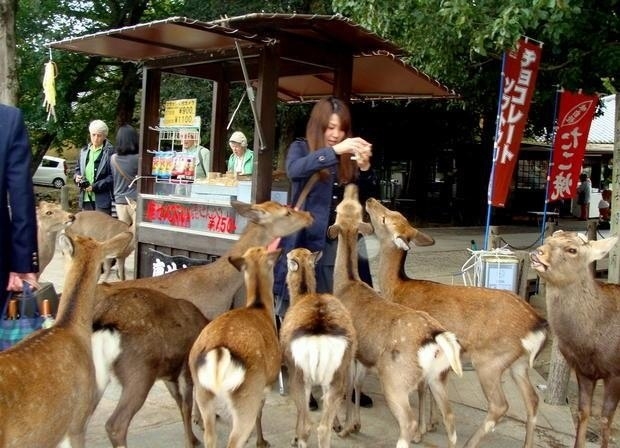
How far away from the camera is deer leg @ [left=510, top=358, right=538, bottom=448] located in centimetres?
475

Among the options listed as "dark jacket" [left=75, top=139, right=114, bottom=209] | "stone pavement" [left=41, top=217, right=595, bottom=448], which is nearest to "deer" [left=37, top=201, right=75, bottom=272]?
"dark jacket" [left=75, top=139, right=114, bottom=209]

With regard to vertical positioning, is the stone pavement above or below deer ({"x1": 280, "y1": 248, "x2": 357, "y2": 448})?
below

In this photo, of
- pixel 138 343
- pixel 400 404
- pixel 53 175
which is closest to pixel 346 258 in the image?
pixel 400 404

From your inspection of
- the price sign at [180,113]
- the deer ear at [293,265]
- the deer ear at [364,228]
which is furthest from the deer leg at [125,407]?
the price sign at [180,113]

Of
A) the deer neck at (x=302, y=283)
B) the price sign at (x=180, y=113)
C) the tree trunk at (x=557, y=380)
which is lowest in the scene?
the tree trunk at (x=557, y=380)

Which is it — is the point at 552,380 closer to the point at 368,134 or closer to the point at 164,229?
the point at 164,229

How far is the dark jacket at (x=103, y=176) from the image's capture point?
942 cm

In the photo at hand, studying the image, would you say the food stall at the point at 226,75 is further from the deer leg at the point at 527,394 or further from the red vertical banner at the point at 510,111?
the deer leg at the point at 527,394

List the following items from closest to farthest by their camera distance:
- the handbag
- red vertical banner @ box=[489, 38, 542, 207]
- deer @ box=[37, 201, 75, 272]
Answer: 1. the handbag
2. deer @ box=[37, 201, 75, 272]
3. red vertical banner @ box=[489, 38, 542, 207]

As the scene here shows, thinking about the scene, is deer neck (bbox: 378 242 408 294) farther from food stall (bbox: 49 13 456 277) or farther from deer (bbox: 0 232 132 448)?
deer (bbox: 0 232 132 448)

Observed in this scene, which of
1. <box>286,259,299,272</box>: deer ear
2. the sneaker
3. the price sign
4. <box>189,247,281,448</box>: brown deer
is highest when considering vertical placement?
the price sign

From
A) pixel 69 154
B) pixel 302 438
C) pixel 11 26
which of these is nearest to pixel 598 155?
pixel 11 26

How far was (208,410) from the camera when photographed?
3.77 metres

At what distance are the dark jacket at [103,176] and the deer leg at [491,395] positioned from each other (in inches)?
241
